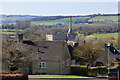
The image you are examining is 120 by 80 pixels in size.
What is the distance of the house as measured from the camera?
109ft

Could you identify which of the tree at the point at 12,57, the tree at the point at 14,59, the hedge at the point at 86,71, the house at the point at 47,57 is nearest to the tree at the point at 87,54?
the house at the point at 47,57

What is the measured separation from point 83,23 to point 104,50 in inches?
2854

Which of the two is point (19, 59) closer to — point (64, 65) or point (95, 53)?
point (64, 65)

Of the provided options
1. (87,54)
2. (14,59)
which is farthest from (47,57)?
(14,59)

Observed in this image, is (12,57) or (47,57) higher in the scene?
(12,57)

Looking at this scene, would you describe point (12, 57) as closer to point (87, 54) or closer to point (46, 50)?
point (46, 50)

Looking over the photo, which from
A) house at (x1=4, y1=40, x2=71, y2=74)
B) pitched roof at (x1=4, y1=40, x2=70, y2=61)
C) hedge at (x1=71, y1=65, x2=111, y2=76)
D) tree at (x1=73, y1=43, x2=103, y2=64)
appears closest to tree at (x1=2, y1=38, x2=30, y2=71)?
house at (x1=4, y1=40, x2=71, y2=74)

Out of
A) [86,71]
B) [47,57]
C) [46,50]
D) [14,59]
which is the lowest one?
[86,71]

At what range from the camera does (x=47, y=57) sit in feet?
112

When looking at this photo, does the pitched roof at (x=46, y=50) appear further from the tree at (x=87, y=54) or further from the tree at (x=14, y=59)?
the tree at (x=14, y=59)

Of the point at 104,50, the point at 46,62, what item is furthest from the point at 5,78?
the point at 104,50

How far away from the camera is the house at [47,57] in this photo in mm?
33250

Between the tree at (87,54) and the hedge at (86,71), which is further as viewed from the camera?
the tree at (87,54)

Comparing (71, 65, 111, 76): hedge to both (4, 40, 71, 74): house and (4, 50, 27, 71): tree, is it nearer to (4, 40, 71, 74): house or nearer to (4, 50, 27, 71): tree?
(4, 40, 71, 74): house
